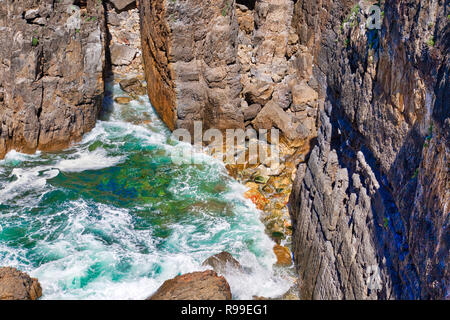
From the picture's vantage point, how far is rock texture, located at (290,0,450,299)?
502 centimetres

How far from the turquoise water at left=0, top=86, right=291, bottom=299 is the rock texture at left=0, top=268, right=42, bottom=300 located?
38 centimetres

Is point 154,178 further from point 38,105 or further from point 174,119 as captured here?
point 38,105

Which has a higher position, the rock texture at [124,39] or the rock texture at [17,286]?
the rock texture at [124,39]

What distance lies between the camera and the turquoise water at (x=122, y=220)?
10.4 metres

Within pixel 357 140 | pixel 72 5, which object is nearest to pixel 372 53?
pixel 357 140

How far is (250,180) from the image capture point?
14523 mm

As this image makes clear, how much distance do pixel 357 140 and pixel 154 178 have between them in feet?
26.6

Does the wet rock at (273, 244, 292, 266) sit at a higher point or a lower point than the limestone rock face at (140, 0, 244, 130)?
lower

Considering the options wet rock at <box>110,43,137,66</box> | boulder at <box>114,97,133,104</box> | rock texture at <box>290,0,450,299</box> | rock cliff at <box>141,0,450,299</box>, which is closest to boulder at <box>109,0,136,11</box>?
wet rock at <box>110,43,137,66</box>

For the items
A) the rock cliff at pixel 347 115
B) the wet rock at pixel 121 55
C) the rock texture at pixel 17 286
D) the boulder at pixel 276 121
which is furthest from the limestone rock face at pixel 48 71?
the rock texture at pixel 17 286

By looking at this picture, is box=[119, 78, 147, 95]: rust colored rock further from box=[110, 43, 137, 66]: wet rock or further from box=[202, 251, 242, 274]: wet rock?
box=[202, 251, 242, 274]: wet rock

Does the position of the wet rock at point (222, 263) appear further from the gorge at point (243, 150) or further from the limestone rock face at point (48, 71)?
the limestone rock face at point (48, 71)

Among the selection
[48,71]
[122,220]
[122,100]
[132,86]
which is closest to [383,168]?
[122,220]

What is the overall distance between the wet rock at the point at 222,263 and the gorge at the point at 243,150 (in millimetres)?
325
